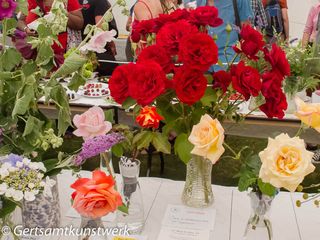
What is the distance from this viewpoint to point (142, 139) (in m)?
1.08

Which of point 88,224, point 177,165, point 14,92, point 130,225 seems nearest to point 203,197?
point 130,225

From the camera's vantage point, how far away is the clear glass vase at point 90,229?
90cm

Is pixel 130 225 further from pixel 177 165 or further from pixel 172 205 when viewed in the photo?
pixel 177 165

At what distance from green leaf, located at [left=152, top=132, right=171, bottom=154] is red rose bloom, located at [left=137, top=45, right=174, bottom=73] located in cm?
19

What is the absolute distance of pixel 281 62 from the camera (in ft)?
3.13

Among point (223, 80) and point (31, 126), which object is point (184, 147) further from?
point (31, 126)

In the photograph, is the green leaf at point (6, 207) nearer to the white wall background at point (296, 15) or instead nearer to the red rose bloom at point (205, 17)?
the red rose bloom at point (205, 17)

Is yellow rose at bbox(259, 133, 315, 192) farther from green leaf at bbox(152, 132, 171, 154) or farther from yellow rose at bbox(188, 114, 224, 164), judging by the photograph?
green leaf at bbox(152, 132, 171, 154)

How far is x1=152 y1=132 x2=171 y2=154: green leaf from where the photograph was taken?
1.08 meters

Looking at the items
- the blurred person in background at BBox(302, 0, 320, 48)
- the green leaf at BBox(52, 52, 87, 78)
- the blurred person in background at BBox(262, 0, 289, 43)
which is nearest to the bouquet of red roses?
the green leaf at BBox(52, 52, 87, 78)

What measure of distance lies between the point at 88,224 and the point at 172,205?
0.40m

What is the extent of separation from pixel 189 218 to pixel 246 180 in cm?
27

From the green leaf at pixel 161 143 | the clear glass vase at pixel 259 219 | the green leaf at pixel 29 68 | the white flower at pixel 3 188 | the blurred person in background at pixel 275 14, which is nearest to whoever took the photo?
the white flower at pixel 3 188

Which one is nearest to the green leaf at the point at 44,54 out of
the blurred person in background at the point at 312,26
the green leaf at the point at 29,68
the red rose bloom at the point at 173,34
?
the green leaf at the point at 29,68
